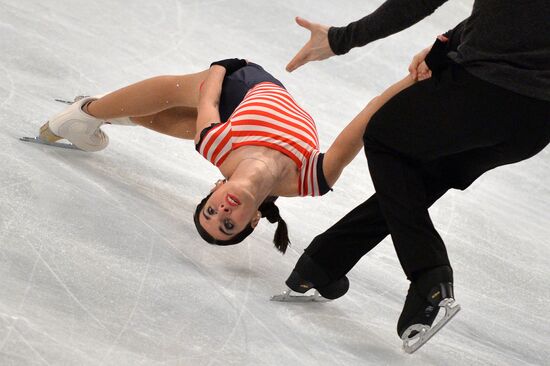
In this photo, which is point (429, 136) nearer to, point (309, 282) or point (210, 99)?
point (309, 282)

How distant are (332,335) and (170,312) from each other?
1.68ft

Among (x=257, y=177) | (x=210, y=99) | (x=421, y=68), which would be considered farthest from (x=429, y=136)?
(x=210, y=99)

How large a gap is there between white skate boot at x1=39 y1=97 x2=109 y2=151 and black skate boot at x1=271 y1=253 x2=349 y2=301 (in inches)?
37.5

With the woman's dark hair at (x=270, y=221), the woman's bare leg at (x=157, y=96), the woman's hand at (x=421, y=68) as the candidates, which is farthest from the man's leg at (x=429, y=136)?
the woman's bare leg at (x=157, y=96)

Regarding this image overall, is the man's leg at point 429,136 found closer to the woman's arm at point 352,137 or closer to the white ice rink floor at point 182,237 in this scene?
the woman's arm at point 352,137

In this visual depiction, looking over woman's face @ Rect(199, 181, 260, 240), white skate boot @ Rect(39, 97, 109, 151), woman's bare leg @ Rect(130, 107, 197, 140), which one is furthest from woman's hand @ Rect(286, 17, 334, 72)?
white skate boot @ Rect(39, 97, 109, 151)

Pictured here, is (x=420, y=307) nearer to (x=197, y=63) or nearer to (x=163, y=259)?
(x=163, y=259)

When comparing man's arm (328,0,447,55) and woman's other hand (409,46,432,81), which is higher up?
man's arm (328,0,447,55)

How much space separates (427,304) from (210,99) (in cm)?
101

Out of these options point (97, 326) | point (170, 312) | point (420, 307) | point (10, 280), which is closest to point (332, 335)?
point (420, 307)

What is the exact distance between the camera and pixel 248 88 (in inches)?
128

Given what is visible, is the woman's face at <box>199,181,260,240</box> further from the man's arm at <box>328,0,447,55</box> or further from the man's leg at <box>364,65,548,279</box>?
the man's arm at <box>328,0,447,55</box>

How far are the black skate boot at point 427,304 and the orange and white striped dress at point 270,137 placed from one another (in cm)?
49

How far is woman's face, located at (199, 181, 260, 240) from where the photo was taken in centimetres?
274
